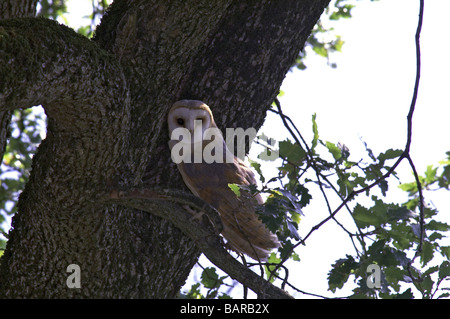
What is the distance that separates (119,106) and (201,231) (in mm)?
556

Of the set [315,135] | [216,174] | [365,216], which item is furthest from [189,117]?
[365,216]

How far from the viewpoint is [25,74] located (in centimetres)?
172

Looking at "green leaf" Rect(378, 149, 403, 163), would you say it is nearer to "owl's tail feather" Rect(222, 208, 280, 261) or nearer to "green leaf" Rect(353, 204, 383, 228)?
"green leaf" Rect(353, 204, 383, 228)

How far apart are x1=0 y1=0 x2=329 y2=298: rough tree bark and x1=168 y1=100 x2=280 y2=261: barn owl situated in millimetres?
77

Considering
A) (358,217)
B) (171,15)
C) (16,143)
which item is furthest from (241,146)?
(16,143)

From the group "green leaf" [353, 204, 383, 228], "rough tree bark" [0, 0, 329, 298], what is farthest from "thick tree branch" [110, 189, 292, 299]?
"green leaf" [353, 204, 383, 228]

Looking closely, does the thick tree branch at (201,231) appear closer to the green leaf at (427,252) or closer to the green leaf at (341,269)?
the green leaf at (341,269)

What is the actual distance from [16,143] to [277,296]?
409 centimetres

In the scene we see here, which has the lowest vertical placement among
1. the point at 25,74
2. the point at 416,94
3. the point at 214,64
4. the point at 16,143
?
the point at 25,74

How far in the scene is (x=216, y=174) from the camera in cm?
298

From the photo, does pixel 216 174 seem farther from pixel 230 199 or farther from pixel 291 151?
pixel 291 151

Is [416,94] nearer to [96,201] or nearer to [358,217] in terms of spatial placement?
[358,217]

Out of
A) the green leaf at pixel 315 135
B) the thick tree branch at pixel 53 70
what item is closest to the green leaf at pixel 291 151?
the green leaf at pixel 315 135

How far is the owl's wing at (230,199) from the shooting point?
2.85 m
